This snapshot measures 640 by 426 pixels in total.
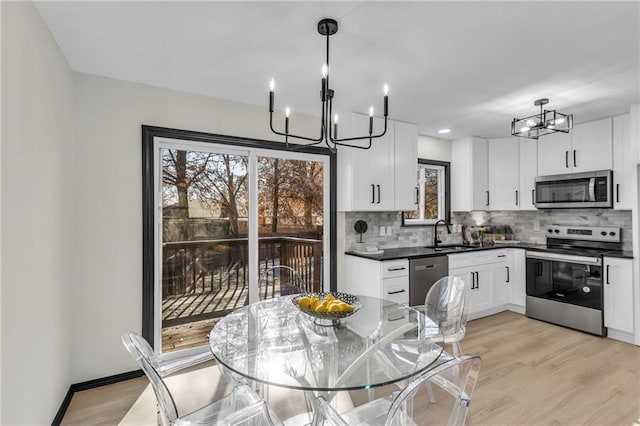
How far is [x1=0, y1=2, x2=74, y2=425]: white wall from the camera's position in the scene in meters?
1.53

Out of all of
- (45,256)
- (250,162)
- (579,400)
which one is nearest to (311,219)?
(250,162)

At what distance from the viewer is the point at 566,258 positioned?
399 centimetres

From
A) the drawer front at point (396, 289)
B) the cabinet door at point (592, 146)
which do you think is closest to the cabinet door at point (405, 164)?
the drawer front at point (396, 289)

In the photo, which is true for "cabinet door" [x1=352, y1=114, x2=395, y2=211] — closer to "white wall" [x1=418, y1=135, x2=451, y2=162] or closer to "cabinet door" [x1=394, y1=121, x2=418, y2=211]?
"cabinet door" [x1=394, y1=121, x2=418, y2=211]

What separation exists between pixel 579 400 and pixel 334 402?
5.93 feet

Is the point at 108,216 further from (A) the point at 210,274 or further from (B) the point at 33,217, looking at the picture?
(A) the point at 210,274

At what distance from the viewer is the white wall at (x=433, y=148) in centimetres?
476

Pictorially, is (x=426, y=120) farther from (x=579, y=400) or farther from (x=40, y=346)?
(x=40, y=346)

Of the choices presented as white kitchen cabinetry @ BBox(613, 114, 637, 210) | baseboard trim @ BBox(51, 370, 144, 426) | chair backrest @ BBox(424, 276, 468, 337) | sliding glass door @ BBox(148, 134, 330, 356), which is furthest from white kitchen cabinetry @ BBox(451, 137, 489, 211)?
baseboard trim @ BBox(51, 370, 144, 426)

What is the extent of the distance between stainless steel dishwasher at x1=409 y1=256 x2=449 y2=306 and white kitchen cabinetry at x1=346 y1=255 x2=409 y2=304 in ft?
0.24

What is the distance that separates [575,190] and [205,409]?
461 cm

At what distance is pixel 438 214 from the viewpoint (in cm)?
496

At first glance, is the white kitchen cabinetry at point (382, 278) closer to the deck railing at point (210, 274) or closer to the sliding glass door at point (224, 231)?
the sliding glass door at point (224, 231)

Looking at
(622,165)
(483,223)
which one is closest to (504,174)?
(483,223)
